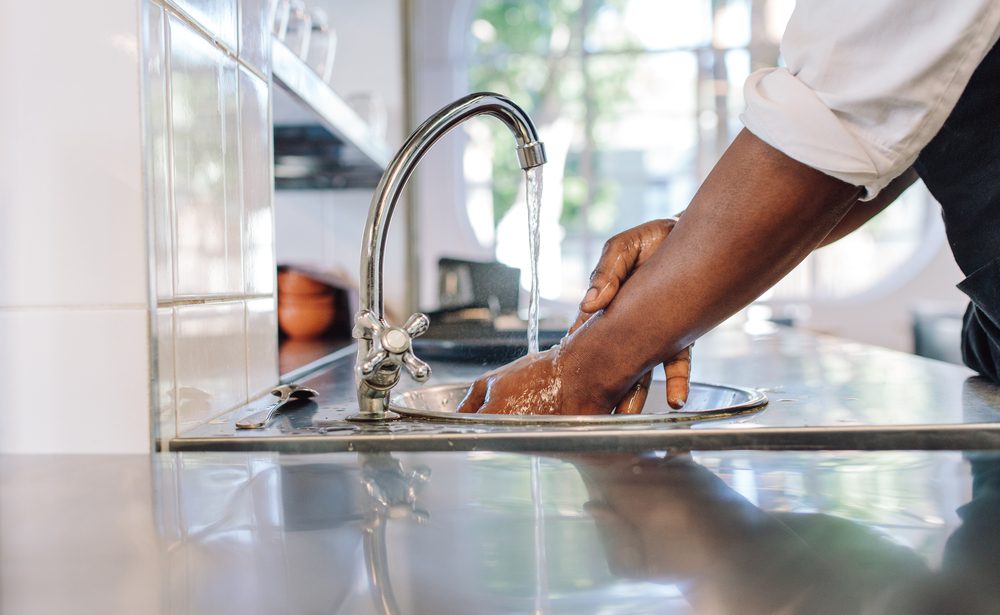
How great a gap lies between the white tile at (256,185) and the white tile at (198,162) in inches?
2.4

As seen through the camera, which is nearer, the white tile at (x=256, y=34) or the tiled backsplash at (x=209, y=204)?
the tiled backsplash at (x=209, y=204)

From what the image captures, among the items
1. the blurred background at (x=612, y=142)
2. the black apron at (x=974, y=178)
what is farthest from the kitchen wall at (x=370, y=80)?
the blurred background at (x=612, y=142)

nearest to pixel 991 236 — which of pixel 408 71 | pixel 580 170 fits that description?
pixel 408 71

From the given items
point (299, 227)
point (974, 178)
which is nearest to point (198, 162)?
point (974, 178)

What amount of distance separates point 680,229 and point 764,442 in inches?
7.2

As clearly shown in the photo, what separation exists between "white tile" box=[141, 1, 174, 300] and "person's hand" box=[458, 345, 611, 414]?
Result: 0.33 metres

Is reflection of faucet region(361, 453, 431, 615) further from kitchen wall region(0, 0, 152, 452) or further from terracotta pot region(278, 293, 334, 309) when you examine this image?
Answer: terracotta pot region(278, 293, 334, 309)

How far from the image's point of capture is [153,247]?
0.67 m

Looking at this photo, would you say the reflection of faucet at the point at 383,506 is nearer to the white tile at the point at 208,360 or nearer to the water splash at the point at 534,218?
the white tile at the point at 208,360

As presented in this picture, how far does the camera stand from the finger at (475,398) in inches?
A: 35.9

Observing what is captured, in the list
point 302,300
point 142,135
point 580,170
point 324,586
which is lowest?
point 324,586

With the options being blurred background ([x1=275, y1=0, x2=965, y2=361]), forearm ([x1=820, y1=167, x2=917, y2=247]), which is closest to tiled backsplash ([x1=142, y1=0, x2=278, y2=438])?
forearm ([x1=820, y1=167, x2=917, y2=247])

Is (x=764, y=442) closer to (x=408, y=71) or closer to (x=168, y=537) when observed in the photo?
(x=168, y=537)

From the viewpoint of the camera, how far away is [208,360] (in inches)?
30.3
